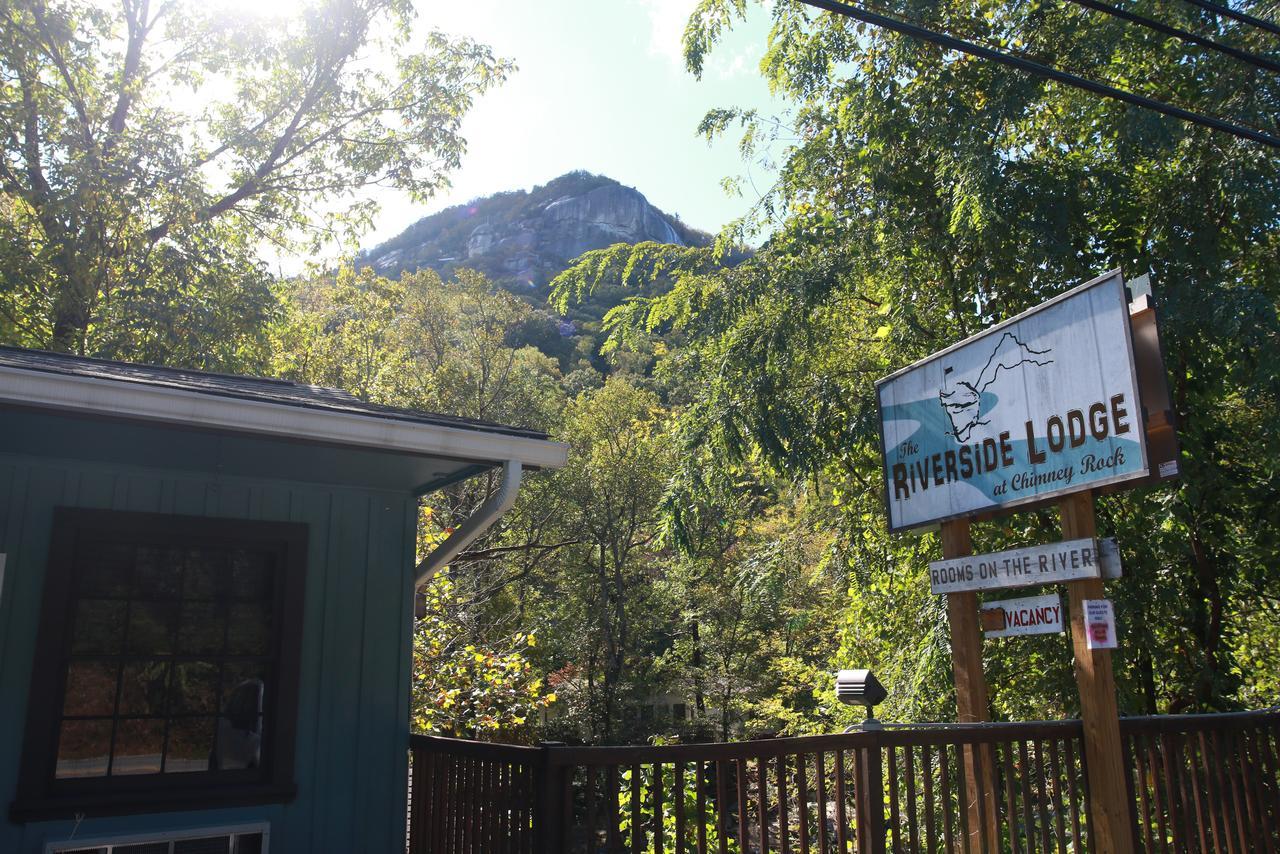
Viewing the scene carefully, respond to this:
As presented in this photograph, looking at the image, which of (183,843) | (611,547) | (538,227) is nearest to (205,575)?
(183,843)

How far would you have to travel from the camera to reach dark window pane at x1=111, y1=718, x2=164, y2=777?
14.0 ft

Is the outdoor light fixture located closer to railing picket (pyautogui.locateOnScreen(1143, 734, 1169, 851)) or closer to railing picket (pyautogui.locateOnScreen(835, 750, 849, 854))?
railing picket (pyautogui.locateOnScreen(835, 750, 849, 854))

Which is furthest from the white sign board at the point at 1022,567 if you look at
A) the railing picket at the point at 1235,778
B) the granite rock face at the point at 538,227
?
the granite rock face at the point at 538,227

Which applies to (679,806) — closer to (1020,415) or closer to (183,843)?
(183,843)

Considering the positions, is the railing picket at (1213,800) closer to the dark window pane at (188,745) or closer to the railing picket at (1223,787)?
the railing picket at (1223,787)

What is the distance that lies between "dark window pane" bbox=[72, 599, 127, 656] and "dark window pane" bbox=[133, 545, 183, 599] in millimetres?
127

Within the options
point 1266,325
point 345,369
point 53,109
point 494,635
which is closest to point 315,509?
point 1266,325

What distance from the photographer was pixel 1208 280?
6.04 meters

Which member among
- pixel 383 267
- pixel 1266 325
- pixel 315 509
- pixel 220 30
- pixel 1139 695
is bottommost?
pixel 1139 695

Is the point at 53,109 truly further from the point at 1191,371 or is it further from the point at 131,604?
the point at 1191,371

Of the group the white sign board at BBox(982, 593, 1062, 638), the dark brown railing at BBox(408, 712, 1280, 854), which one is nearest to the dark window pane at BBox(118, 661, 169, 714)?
the dark brown railing at BBox(408, 712, 1280, 854)

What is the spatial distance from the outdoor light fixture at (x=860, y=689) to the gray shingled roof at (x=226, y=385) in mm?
1783

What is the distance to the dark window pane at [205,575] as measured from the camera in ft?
14.9

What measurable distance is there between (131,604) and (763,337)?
5086mm
